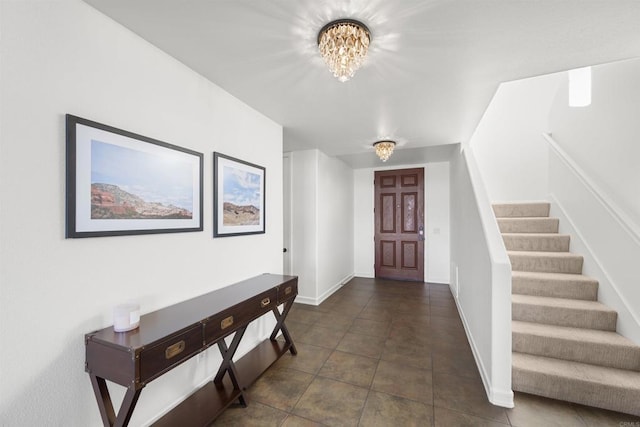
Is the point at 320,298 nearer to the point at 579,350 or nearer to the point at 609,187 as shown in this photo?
the point at 579,350

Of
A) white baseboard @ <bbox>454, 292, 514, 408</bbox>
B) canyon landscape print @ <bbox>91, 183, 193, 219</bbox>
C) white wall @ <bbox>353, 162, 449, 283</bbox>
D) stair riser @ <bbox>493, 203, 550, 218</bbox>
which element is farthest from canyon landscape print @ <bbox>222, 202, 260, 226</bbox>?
white wall @ <bbox>353, 162, 449, 283</bbox>

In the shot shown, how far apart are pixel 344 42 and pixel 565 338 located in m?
2.69

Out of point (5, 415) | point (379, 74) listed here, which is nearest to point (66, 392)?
point (5, 415)

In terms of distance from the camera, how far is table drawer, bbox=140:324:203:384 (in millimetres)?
1148

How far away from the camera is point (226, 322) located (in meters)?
1.62

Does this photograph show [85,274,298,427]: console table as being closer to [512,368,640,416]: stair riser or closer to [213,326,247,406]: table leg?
[213,326,247,406]: table leg

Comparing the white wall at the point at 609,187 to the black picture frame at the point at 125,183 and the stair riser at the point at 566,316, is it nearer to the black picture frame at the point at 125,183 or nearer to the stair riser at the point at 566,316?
the stair riser at the point at 566,316

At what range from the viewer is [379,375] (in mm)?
2172

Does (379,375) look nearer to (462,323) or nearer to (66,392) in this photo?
(462,323)

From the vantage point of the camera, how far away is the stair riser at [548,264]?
2586mm

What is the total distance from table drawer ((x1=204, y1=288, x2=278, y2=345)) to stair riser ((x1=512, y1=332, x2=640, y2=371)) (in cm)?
206

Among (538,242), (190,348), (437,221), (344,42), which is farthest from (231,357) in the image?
(437,221)

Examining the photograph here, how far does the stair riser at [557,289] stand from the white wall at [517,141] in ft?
5.52

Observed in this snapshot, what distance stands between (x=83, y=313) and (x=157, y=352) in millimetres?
422
